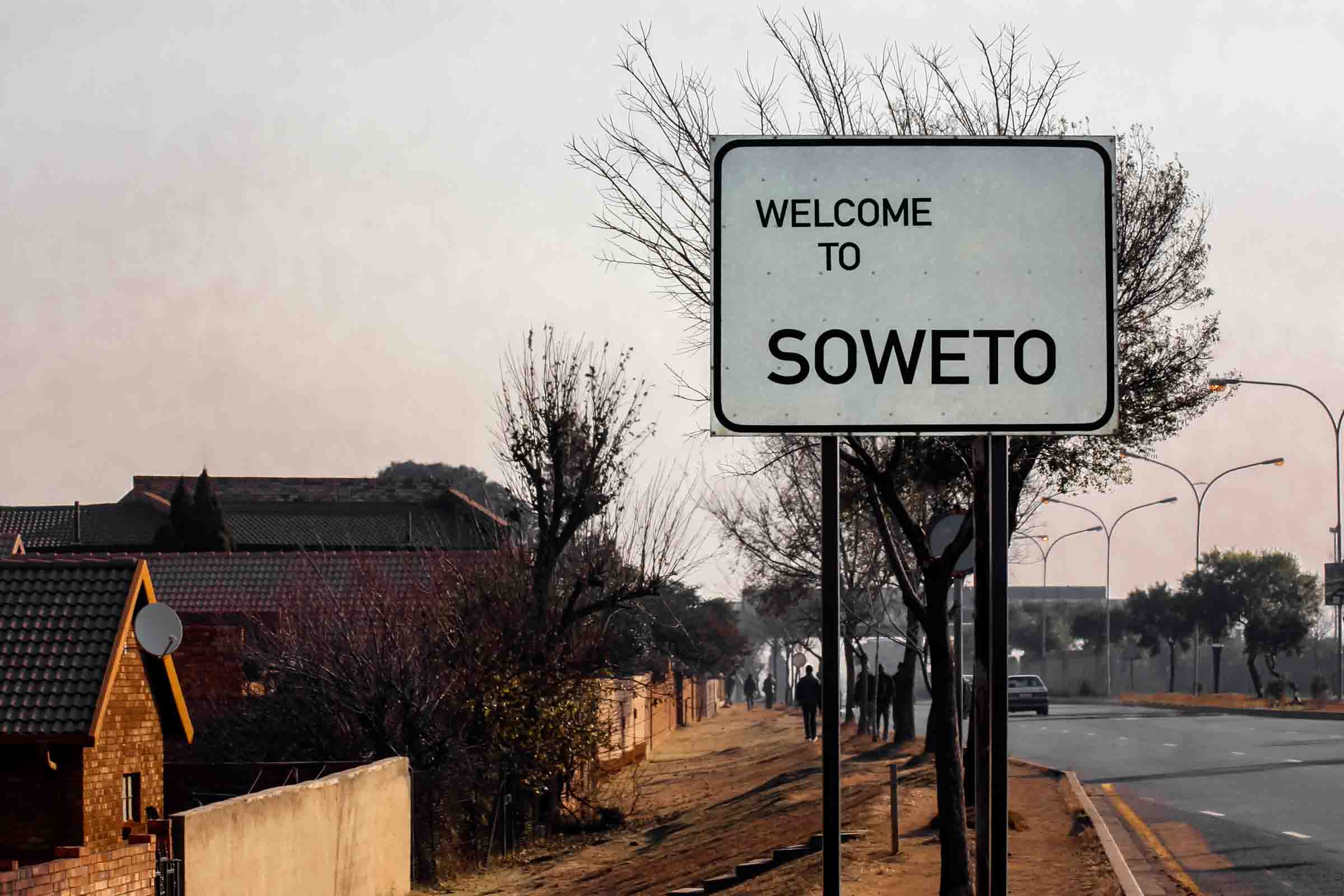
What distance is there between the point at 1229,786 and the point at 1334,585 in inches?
1717

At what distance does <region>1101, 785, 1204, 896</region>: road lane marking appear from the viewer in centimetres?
1350

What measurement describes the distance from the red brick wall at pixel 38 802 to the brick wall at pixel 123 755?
158mm

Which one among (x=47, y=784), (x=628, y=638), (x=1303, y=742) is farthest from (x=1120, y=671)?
(x=47, y=784)

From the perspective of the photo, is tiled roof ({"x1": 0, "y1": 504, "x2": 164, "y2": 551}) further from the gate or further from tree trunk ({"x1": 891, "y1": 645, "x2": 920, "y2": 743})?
the gate

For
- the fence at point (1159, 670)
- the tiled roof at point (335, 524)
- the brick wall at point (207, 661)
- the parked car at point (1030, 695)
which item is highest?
the tiled roof at point (335, 524)

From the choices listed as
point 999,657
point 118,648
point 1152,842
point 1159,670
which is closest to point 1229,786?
point 1152,842

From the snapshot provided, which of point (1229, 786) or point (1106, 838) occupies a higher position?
point (1106, 838)

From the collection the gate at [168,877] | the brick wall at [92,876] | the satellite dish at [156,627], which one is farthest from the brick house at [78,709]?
the brick wall at [92,876]

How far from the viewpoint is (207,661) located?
32375 mm

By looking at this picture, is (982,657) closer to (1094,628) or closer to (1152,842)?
(1152,842)

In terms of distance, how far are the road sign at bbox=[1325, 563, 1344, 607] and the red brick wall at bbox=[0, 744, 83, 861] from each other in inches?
1882

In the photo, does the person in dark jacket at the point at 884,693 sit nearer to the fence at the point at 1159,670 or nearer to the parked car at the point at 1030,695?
the parked car at the point at 1030,695

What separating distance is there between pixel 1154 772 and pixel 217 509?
41902mm

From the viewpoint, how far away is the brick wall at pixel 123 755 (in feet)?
61.4
